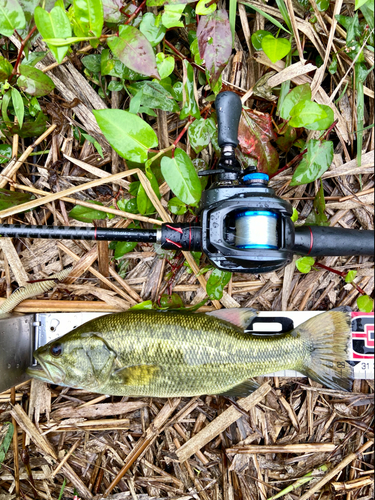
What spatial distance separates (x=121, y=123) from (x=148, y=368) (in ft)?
5.08

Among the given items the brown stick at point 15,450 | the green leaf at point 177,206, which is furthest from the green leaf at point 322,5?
the brown stick at point 15,450

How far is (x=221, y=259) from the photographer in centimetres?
229

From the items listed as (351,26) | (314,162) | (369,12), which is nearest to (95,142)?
(314,162)

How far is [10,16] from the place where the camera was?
2348mm

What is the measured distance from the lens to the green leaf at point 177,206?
2.61 meters

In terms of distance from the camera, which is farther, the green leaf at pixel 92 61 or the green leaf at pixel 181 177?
the green leaf at pixel 92 61

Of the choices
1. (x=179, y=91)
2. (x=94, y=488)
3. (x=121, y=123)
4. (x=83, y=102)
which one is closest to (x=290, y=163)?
(x=179, y=91)

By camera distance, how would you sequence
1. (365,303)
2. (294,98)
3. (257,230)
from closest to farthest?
(257,230) < (294,98) < (365,303)

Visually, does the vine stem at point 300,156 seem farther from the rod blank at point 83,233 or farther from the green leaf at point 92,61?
the green leaf at point 92,61

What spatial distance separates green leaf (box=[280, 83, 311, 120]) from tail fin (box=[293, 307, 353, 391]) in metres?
1.38

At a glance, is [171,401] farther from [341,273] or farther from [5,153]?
[5,153]

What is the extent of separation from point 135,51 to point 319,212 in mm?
1652

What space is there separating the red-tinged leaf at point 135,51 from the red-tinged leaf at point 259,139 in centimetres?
72

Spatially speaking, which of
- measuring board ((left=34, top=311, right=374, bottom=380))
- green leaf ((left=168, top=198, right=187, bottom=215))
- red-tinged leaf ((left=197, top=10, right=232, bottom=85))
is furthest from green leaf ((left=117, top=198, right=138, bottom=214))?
red-tinged leaf ((left=197, top=10, right=232, bottom=85))
